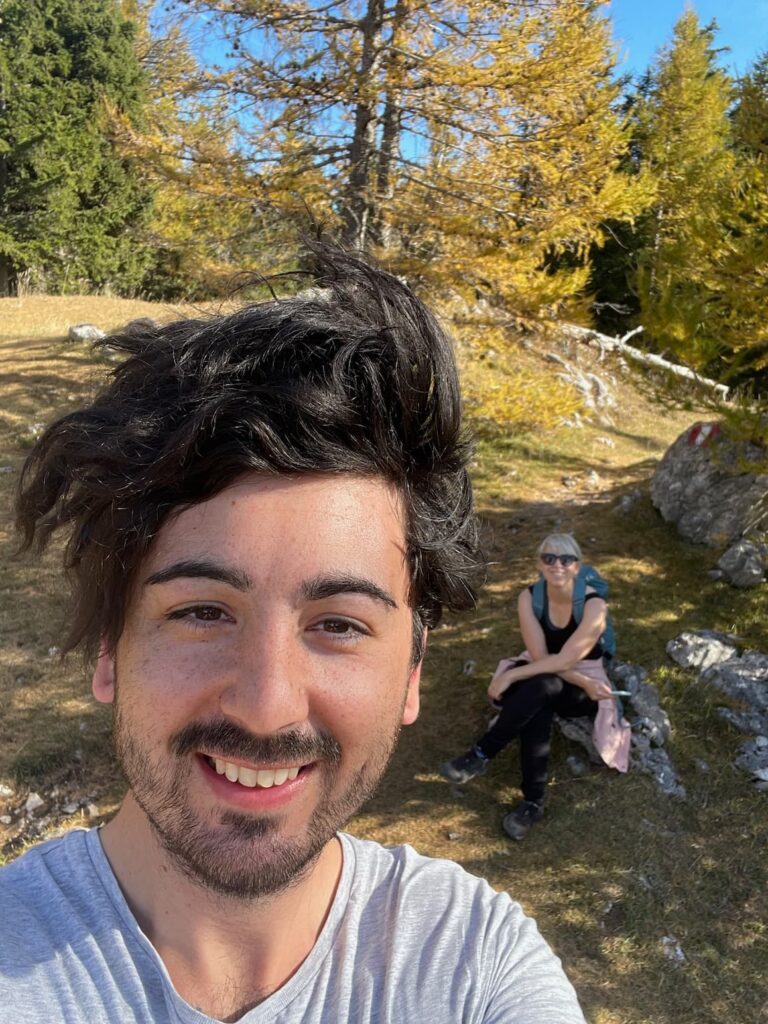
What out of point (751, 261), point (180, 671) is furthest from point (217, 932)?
point (751, 261)

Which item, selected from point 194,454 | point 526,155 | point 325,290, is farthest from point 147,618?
point 526,155

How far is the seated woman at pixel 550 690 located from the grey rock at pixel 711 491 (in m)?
2.36

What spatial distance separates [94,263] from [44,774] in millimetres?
16984

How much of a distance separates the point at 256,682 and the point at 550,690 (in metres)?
3.22

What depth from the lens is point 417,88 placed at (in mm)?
6234

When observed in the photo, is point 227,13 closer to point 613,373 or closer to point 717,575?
point 717,575

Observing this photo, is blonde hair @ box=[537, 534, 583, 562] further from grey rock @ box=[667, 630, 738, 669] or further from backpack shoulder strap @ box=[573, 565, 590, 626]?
grey rock @ box=[667, 630, 738, 669]

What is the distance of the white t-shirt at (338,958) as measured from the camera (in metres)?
1.03

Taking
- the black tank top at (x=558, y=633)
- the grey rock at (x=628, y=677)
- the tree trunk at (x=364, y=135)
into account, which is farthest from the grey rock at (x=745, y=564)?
the tree trunk at (x=364, y=135)

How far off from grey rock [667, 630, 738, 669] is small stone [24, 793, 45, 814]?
12.6 ft

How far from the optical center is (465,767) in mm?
4098

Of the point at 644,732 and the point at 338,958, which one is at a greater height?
the point at 338,958

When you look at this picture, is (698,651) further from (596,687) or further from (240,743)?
(240,743)

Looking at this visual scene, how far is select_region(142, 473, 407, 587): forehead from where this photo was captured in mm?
1057
